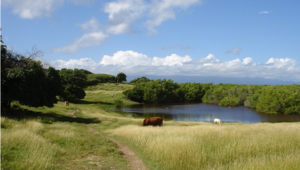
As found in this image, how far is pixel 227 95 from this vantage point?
3974 inches

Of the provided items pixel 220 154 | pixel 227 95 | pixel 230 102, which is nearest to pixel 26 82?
pixel 220 154

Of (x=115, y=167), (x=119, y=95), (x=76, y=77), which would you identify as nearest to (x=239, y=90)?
(x=119, y=95)

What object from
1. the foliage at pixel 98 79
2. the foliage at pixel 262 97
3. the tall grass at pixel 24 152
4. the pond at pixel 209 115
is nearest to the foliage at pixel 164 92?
the foliage at pixel 262 97

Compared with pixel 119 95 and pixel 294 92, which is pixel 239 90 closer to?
pixel 294 92

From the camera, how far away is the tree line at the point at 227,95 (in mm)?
70062

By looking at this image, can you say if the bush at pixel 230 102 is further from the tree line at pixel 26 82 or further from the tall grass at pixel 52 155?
the tall grass at pixel 52 155

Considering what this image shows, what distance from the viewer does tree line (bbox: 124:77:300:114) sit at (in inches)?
2758

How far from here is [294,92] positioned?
75.1m

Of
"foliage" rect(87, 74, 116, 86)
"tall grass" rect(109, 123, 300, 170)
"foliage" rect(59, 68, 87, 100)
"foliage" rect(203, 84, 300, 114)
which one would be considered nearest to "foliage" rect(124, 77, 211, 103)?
"foliage" rect(203, 84, 300, 114)

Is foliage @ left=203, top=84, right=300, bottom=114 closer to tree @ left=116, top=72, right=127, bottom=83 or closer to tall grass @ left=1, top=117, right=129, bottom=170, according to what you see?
tree @ left=116, top=72, right=127, bottom=83

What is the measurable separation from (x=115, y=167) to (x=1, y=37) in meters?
22.4

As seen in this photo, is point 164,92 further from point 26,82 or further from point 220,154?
point 220,154

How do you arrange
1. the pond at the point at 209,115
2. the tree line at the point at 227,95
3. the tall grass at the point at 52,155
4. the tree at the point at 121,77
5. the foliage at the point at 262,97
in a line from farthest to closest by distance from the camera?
the tree at the point at 121,77, the tree line at the point at 227,95, the foliage at the point at 262,97, the pond at the point at 209,115, the tall grass at the point at 52,155

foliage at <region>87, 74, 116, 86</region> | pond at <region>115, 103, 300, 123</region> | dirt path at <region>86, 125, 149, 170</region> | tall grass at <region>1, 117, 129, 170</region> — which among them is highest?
foliage at <region>87, 74, 116, 86</region>
